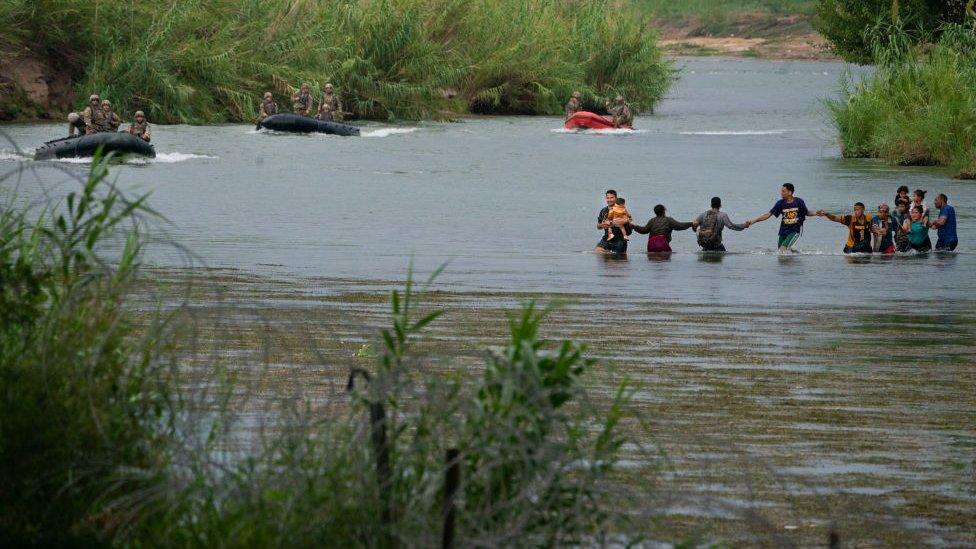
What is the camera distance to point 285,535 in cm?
562

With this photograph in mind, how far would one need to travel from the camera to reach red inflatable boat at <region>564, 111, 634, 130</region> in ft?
192

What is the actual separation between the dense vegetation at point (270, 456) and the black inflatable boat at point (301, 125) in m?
44.0

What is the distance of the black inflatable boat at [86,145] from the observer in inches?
1378

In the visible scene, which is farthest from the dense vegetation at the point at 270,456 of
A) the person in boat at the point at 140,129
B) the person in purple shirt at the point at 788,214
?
the person in boat at the point at 140,129

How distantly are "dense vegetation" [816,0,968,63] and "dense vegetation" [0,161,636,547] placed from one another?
41901 mm

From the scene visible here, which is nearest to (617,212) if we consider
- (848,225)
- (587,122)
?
(848,225)

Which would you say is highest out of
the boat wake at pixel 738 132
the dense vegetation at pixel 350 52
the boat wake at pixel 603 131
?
the dense vegetation at pixel 350 52

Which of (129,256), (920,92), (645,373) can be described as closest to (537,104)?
(920,92)

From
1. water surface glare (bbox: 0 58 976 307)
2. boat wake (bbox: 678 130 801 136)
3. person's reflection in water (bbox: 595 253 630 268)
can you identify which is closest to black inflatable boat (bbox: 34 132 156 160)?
water surface glare (bbox: 0 58 976 307)

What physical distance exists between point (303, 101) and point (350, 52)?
5.84 meters

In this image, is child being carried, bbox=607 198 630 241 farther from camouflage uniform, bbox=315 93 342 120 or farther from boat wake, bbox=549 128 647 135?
boat wake, bbox=549 128 647 135

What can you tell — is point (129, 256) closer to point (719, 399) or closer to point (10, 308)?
point (10, 308)

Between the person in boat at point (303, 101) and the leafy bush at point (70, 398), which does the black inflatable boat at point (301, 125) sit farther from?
the leafy bush at point (70, 398)

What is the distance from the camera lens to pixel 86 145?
35781mm
